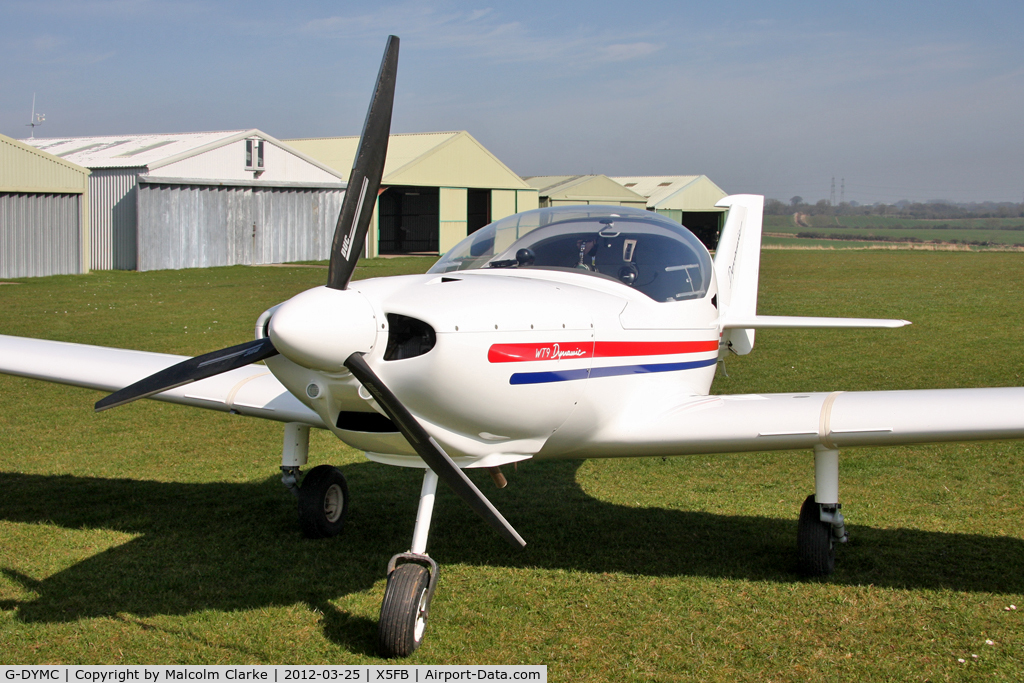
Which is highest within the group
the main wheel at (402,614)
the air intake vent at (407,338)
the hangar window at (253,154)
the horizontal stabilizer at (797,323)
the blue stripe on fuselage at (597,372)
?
the hangar window at (253,154)

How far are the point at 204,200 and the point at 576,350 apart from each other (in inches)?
1103

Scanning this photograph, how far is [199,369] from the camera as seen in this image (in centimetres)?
396

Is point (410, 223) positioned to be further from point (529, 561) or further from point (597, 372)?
point (597, 372)

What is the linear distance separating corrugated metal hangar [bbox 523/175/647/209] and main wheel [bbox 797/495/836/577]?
146 ft

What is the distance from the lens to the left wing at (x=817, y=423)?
4668 mm

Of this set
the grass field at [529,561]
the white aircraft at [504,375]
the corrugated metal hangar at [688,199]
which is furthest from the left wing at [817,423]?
the corrugated metal hangar at [688,199]

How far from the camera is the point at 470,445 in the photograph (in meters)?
4.32

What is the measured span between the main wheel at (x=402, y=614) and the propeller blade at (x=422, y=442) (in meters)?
0.50

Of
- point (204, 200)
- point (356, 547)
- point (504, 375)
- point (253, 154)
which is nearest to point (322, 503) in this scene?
point (356, 547)

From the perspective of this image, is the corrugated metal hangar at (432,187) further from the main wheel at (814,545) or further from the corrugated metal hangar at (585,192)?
the main wheel at (814,545)

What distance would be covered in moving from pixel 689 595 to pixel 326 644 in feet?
6.42

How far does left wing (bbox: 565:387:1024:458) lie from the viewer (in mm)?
4668

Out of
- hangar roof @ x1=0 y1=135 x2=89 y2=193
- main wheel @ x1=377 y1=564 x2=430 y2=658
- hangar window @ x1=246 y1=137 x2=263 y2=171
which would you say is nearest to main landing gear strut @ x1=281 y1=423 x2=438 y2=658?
main wheel @ x1=377 y1=564 x2=430 y2=658

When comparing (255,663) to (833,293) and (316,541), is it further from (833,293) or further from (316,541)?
(833,293)
